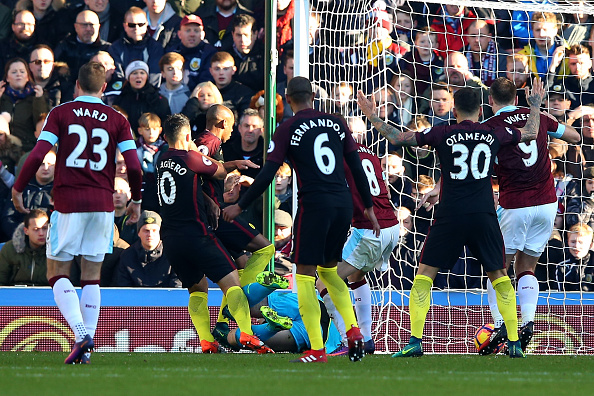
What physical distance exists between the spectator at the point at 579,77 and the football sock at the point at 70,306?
6.40 m

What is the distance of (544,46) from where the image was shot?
10344 millimetres

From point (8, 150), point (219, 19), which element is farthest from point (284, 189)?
point (8, 150)

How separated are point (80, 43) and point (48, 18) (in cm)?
45

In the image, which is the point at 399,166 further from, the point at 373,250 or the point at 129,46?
the point at 129,46

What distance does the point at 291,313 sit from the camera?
294 inches

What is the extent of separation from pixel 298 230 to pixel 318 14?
4647 millimetres

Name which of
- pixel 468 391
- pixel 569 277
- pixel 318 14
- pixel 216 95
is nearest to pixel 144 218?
pixel 216 95

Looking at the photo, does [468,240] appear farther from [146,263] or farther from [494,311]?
[146,263]

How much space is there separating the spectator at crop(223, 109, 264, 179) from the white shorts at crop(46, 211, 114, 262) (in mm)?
3741

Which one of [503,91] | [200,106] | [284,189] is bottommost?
[284,189]

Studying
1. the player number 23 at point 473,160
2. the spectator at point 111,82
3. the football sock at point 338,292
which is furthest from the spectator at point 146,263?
the player number 23 at point 473,160

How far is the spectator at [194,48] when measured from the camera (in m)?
9.86

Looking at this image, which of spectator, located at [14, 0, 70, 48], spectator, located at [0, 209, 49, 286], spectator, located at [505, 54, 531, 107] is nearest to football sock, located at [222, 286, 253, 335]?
spectator, located at [0, 209, 49, 286]

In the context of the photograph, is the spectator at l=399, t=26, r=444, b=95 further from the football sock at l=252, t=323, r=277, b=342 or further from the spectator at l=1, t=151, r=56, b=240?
the spectator at l=1, t=151, r=56, b=240
